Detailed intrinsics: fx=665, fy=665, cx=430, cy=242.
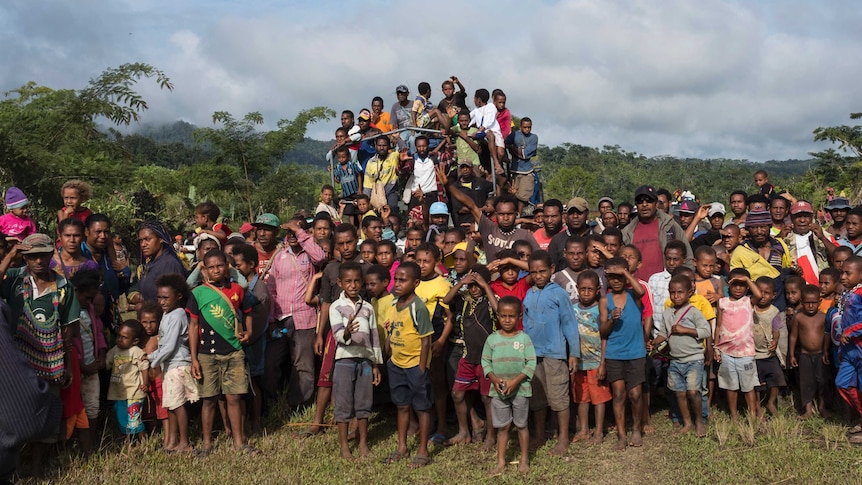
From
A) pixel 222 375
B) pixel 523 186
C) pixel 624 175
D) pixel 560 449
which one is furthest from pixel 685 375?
pixel 624 175

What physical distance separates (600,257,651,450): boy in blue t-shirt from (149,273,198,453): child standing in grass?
371 cm

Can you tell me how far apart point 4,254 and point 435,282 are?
376cm

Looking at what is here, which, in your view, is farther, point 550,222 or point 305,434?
point 550,222

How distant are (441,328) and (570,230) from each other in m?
2.25

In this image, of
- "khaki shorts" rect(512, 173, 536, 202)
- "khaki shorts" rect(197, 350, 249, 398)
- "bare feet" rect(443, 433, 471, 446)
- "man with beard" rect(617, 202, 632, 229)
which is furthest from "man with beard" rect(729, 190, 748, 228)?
"khaki shorts" rect(197, 350, 249, 398)

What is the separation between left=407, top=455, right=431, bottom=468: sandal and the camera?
18.4 feet

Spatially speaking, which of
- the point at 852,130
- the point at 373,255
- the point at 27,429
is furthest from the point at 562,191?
the point at 27,429

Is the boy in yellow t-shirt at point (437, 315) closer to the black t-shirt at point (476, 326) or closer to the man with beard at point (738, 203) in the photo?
the black t-shirt at point (476, 326)

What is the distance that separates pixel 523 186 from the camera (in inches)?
442

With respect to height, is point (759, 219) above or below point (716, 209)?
below

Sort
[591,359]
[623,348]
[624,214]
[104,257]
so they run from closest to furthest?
[623,348] → [591,359] → [104,257] → [624,214]

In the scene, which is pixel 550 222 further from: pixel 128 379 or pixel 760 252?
pixel 128 379

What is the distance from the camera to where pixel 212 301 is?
232 inches

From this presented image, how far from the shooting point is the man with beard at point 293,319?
677 centimetres
